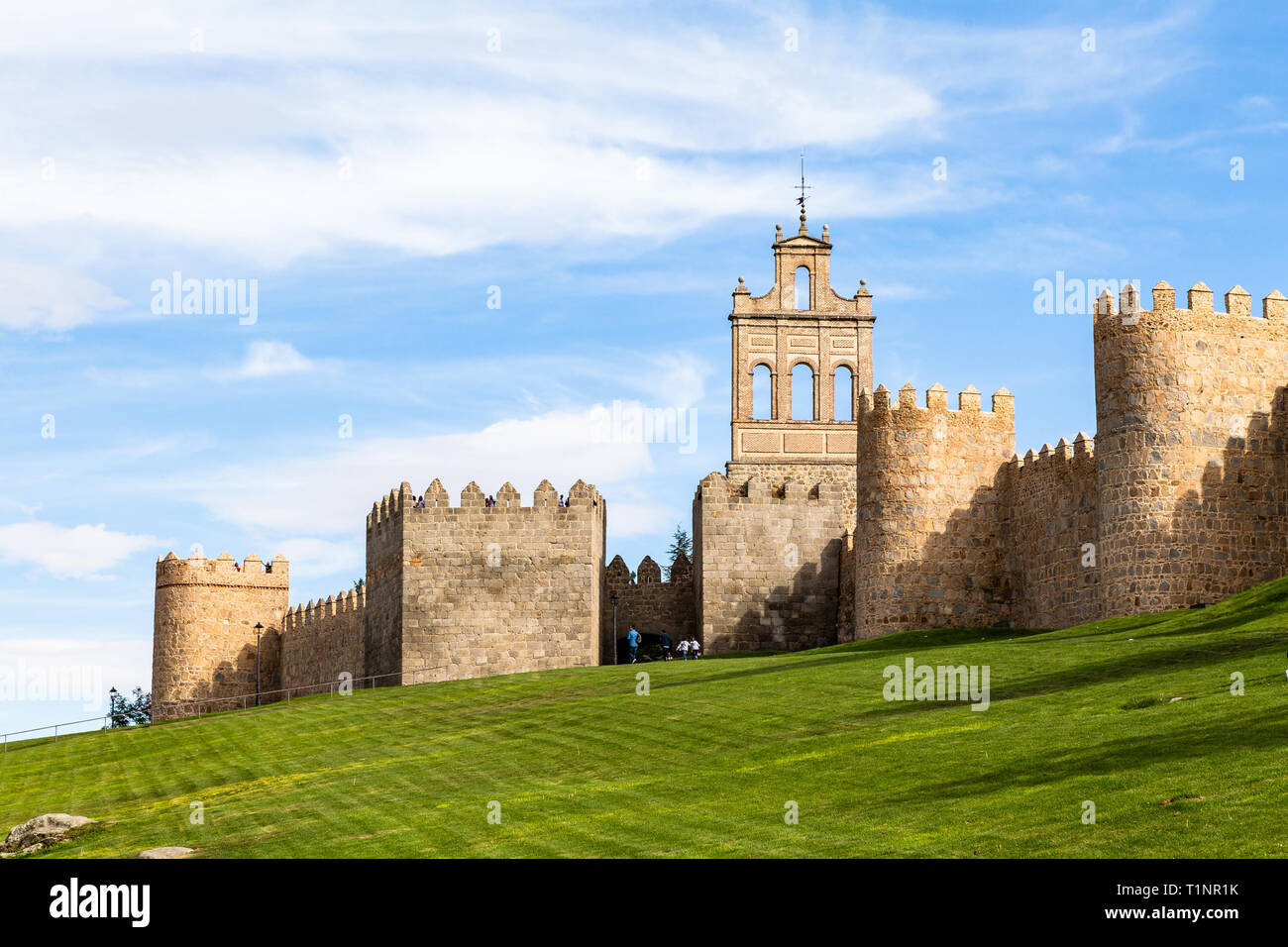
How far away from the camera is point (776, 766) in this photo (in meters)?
26.5

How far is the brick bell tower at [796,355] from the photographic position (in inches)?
2704

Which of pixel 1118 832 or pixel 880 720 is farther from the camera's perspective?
pixel 880 720

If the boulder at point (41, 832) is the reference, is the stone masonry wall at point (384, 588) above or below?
above

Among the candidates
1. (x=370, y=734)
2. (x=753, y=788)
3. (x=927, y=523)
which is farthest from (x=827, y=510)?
(x=753, y=788)

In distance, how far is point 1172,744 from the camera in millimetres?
23156

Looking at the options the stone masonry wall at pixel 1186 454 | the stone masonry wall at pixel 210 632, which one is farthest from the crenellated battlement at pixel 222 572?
the stone masonry wall at pixel 1186 454

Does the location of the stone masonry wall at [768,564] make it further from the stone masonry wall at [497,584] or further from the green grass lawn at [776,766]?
the green grass lawn at [776,766]

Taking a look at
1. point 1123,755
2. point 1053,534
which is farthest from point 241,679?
point 1123,755

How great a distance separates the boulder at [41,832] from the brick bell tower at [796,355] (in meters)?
42.3

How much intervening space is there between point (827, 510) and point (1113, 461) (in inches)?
556

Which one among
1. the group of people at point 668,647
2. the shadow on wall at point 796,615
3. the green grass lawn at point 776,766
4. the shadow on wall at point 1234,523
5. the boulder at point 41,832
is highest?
the shadow on wall at point 1234,523

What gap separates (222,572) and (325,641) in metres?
7.36

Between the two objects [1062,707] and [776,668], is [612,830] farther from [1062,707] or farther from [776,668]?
[776,668]

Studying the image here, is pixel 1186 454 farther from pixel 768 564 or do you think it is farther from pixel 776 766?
pixel 776 766
